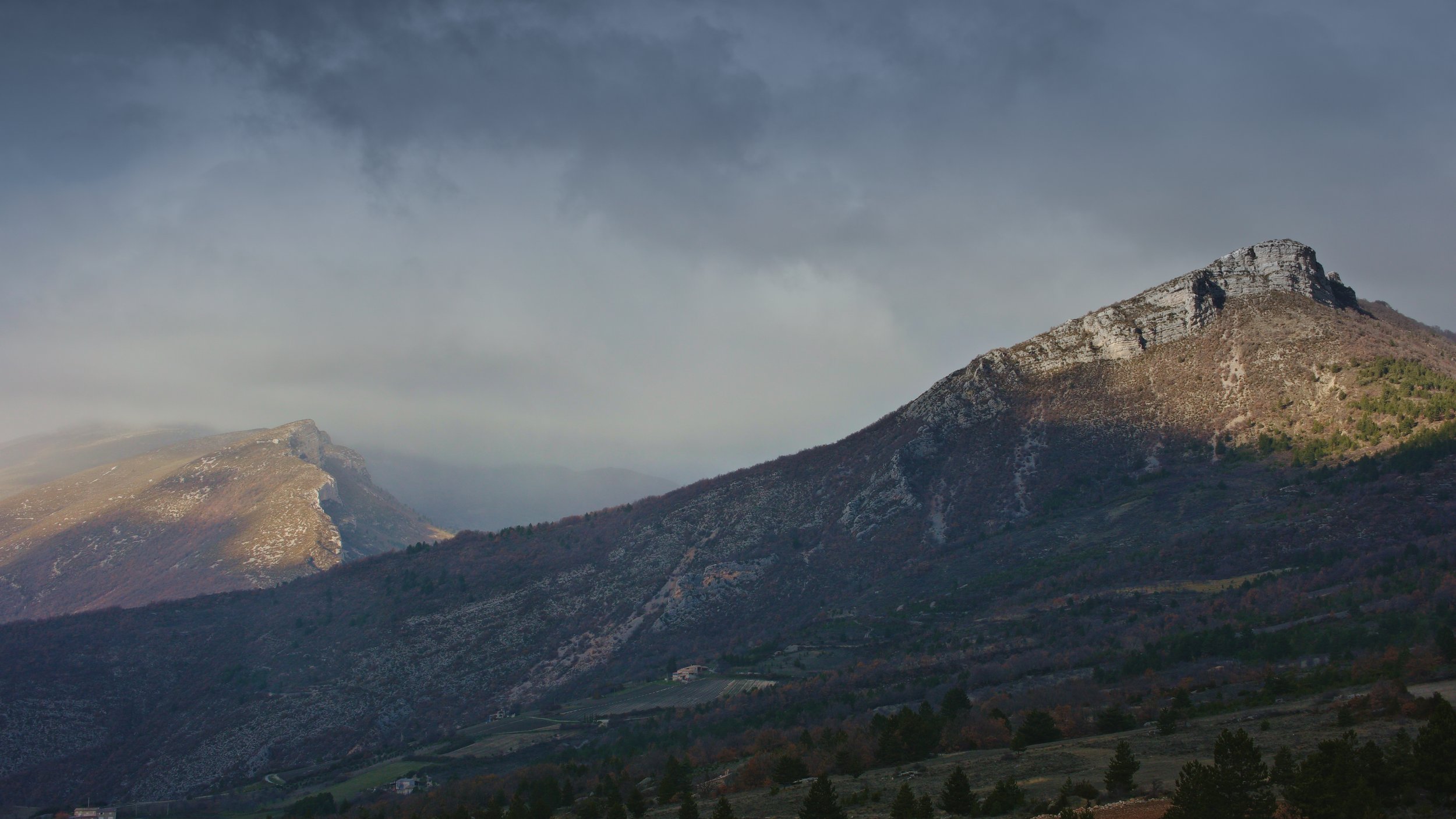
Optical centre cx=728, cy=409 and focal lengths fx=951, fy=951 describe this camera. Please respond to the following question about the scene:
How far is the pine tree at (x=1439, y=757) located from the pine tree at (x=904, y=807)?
21.2 m

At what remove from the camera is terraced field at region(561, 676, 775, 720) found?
136375 mm

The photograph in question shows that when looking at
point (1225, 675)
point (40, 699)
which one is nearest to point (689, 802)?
point (1225, 675)

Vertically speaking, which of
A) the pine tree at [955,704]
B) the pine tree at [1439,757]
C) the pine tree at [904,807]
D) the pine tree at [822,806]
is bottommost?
the pine tree at [955,704]

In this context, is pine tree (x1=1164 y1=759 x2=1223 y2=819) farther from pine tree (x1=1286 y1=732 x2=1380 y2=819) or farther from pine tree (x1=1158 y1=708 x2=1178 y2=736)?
pine tree (x1=1158 y1=708 x2=1178 y2=736)

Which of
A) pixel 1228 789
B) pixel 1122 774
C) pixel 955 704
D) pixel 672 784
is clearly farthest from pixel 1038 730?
pixel 1228 789

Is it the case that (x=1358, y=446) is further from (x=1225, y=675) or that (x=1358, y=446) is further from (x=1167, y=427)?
(x=1225, y=675)

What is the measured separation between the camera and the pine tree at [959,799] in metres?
49.1

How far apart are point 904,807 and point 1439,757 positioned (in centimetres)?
2227

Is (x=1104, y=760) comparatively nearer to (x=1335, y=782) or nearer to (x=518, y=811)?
(x=1335, y=782)

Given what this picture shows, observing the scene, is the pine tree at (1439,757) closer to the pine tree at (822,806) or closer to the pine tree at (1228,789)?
the pine tree at (1228,789)

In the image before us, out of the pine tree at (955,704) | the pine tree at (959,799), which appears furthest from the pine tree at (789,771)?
Result: the pine tree at (959,799)

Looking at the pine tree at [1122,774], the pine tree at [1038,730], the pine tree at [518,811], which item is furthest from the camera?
the pine tree at [518,811]

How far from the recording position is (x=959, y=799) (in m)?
49.3

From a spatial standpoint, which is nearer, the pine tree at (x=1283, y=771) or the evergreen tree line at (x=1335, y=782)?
the evergreen tree line at (x=1335, y=782)
